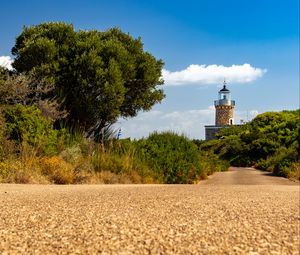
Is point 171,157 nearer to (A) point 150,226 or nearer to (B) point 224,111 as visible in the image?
(A) point 150,226

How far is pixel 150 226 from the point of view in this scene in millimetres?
4262

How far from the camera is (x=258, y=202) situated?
590 centimetres

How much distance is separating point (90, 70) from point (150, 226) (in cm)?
1406

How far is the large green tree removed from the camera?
698 inches

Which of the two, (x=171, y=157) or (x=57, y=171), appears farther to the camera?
(x=171, y=157)

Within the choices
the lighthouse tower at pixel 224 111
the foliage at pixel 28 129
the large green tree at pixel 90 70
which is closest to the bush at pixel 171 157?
the foliage at pixel 28 129

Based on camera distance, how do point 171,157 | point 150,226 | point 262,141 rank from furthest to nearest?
point 262,141
point 171,157
point 150,226

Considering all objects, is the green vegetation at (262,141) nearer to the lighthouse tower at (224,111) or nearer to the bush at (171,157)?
the bush at (171,157)

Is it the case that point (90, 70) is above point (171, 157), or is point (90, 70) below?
above

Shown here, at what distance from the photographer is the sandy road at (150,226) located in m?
3.63

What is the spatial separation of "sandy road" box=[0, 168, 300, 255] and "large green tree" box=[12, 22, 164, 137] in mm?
11893

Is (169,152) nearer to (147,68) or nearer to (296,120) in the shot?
(147,68)

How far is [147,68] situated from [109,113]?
2791 mm

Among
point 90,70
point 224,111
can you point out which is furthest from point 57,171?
point 224,111
